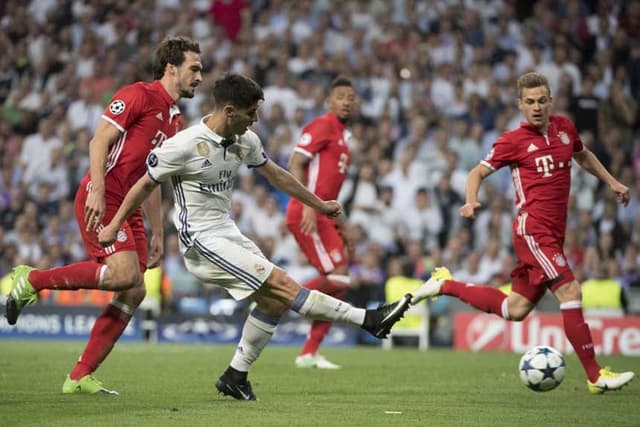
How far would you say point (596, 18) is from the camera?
69.1 feet

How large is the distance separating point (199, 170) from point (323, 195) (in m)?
4.41

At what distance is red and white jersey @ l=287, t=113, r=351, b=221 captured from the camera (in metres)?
12.3

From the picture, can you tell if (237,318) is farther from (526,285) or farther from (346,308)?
(346,308)

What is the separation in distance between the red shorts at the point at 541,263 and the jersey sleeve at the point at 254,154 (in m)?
2.49

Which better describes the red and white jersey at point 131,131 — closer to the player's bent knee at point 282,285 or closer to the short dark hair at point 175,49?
the short dark hair at point 175,49

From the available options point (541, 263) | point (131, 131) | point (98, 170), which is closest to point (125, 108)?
point (131, 131)

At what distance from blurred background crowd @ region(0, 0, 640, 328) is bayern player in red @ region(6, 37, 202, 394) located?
363 inches

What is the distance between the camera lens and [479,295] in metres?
10.2

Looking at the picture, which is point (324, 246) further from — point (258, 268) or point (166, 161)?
point (166, 161)

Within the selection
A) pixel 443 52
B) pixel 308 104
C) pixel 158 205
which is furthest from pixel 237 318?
pixel 158 205

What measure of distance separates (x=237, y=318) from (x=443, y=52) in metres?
6.30

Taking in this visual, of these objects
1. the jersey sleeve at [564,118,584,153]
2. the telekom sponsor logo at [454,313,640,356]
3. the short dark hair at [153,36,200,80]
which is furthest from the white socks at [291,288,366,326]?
the telekom sponsor logo at [454,313,640,356]

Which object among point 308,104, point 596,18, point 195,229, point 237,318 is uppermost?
point 596,18

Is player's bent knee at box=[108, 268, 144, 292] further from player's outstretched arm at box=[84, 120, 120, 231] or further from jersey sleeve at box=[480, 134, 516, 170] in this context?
jersey sleeve at box=[480, 134, 516, 170]
